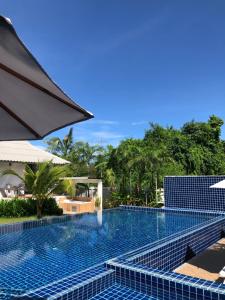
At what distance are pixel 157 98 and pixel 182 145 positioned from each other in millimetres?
6766

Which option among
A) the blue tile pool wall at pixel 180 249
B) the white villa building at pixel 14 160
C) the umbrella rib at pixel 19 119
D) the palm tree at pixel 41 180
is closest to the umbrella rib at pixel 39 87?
the umbrella rib at pixel 19 119

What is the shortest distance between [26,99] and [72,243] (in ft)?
22.4

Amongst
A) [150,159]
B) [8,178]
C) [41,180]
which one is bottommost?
[41,180]

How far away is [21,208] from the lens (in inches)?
613

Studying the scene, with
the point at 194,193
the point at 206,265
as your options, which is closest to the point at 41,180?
the point at 194,193

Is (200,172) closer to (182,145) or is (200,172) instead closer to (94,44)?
(182,145)

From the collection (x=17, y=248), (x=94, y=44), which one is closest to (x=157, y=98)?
(x=94, y=44)

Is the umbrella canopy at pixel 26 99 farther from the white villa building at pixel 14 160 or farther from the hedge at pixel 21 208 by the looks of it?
the white villa building at pixel 14 160

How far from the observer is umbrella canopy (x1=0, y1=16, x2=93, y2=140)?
80.9 inches

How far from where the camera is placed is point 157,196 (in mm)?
18688

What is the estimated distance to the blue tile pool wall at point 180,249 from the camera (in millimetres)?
7053

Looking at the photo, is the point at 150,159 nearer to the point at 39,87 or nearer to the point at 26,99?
the point at 26,99

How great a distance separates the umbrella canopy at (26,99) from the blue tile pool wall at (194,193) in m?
13.4

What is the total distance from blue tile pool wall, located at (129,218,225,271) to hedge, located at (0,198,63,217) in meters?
8.62
